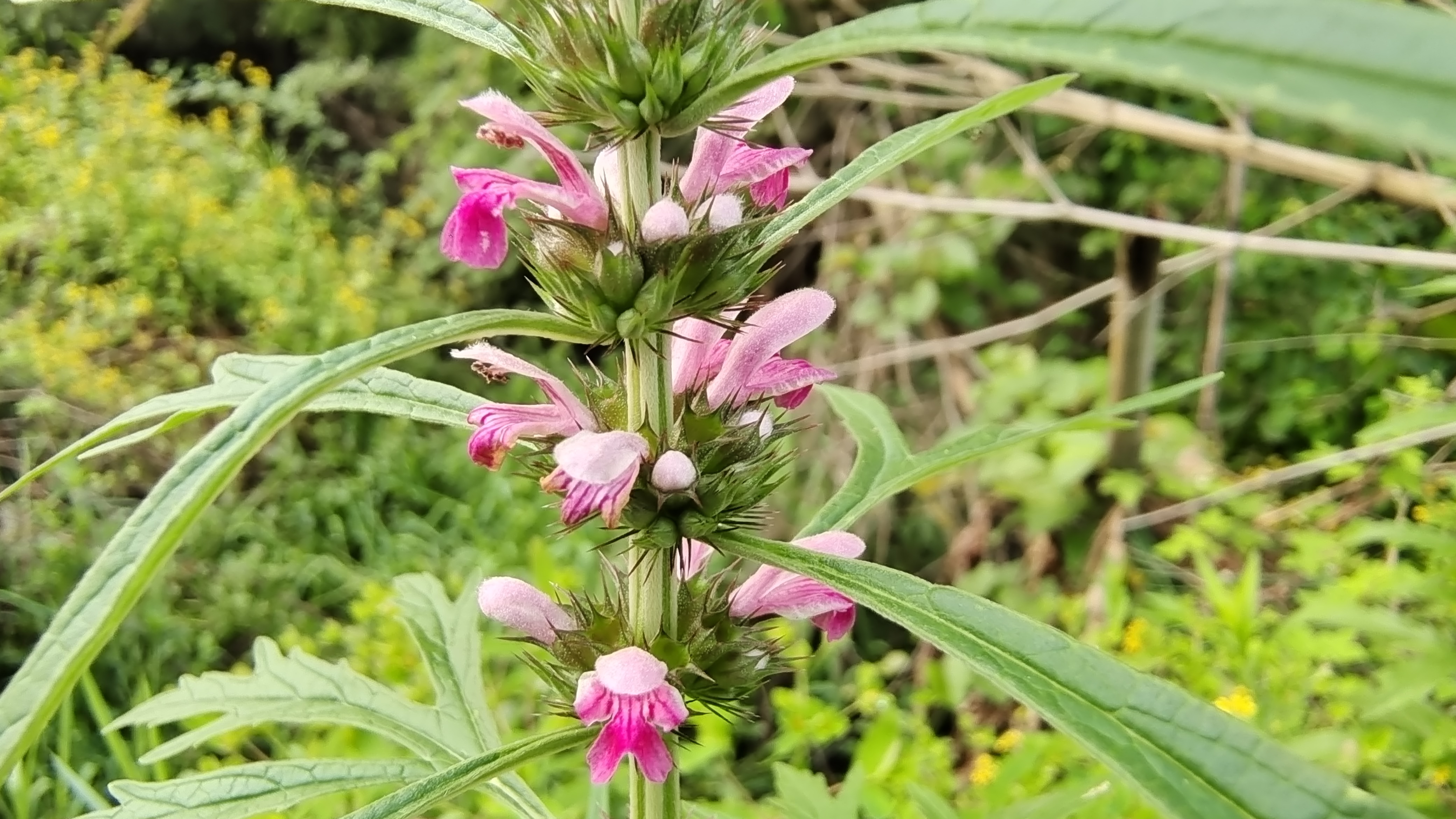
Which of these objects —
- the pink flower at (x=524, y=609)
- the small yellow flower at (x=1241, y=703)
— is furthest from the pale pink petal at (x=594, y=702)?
the small yellow flower at (x=1241, y=703)

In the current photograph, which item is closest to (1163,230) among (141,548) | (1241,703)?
(1241,703)

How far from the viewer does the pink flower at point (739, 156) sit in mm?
738

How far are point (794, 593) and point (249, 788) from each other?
19.0 inches

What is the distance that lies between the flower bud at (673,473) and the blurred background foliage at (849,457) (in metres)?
0.46

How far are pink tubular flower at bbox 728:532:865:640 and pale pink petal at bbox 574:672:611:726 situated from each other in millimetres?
162

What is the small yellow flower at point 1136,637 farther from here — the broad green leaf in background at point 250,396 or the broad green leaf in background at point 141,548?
the broad green leaf in background at point 141,548

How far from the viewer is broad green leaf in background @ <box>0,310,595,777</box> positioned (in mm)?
373

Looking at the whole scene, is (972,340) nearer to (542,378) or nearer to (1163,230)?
(1163,230)

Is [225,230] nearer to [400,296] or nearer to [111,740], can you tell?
[400,296]

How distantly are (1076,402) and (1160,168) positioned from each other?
1.00 metres

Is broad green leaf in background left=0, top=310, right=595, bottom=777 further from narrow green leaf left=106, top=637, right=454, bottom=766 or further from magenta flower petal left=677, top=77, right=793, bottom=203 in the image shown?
narrow green leaf left=106, top=637, right=454, bottom=766

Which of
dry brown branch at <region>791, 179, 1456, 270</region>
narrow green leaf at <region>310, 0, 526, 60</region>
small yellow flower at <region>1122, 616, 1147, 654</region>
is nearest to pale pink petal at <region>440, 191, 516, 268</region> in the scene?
narrow green leaf at <region>310, 0, 526, 60</region>

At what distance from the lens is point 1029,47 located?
0.36 metres

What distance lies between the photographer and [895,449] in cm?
98
